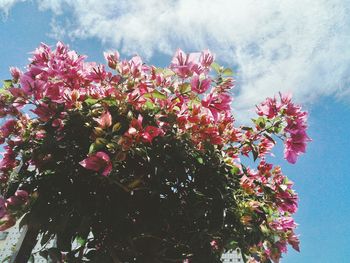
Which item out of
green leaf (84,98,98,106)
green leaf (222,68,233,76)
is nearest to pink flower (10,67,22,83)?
green leaf (84,98,98,106)

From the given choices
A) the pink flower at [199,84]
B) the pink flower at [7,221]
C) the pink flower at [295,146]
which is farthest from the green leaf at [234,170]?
the pink flower at [7,221]

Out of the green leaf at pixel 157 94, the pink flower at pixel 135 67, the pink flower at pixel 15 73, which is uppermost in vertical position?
the pink flower at pixel 135 67

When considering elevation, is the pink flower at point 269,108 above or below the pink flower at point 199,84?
above

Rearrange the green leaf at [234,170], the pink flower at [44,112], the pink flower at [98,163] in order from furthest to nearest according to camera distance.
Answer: the green leaf at [234,170] < the pink flower at [44,112] < the pink flower at [98,163]

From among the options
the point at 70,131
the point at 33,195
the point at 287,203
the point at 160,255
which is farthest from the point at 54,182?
the point at 287,203

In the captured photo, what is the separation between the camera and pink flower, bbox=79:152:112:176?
1.01 m

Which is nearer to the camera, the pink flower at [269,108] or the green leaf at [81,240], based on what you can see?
the green leaf at [81,240]

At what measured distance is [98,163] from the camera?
1.02 m

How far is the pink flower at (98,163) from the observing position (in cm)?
101

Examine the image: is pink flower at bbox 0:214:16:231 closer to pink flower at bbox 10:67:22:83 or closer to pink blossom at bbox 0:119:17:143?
pink blossom at bbox 0:119:17:143

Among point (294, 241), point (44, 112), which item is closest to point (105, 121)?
point (44, 112)

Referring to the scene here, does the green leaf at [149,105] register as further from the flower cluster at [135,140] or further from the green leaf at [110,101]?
the green leaf at [110,101]

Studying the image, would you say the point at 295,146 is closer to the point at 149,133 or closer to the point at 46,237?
the point at 149,133

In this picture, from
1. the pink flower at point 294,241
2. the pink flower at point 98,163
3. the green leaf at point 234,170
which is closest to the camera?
the pink flower at point 98,163
